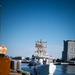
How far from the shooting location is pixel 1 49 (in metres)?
5.24

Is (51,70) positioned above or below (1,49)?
below

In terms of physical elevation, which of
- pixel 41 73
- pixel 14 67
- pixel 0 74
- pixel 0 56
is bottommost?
pixel 41 73

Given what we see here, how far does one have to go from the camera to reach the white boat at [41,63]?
200 ft

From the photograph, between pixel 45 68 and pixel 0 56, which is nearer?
pixel 0 56

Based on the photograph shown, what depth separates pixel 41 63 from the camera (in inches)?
2753

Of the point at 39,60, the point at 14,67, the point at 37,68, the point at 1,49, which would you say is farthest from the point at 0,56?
the point at 39,60

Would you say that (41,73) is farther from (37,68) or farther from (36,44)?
(36,44)

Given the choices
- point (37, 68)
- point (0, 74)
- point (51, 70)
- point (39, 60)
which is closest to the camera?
point (0, 74)

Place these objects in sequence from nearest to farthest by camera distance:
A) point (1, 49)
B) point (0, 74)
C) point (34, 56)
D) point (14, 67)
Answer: point (0, 74) → point (1, 49) → point (14, 67) → point (34, 56)

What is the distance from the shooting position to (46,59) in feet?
226

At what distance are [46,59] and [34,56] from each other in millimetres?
9065

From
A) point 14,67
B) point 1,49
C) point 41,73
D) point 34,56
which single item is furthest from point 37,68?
point 1,49

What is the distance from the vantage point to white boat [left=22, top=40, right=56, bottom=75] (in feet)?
200

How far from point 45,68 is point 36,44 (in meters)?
18.7
